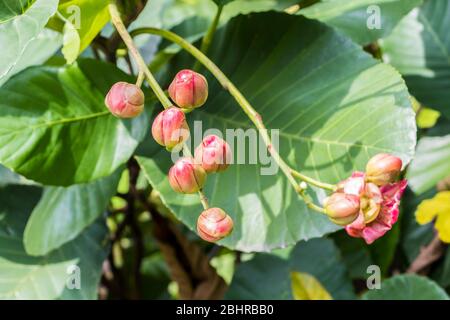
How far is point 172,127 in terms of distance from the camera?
25.5 inches

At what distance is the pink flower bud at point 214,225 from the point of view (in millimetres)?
637

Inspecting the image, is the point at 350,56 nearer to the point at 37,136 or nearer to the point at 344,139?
the point at 344,139

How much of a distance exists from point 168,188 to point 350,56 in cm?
26

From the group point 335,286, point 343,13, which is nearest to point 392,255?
point 335,286

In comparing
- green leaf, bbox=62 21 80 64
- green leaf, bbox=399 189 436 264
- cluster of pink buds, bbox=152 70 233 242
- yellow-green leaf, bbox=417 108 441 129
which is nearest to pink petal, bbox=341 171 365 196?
cluster of pink buds, bbox=152 70 233 242

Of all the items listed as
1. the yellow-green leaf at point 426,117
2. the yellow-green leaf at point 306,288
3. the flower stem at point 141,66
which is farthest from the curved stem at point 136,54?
the yellow-green leaf at point 426,117

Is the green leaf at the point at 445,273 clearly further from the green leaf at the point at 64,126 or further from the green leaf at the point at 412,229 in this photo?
the green leaf at the point at 64,126

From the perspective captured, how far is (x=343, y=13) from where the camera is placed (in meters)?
1.03

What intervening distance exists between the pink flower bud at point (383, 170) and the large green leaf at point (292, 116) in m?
0.14

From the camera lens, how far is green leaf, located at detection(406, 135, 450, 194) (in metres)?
1.14

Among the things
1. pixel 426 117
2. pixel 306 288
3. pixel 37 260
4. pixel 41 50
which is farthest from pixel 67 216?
pixel 426 117

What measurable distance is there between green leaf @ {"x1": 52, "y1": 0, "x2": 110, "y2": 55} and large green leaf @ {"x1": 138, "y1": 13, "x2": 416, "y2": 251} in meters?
0.17

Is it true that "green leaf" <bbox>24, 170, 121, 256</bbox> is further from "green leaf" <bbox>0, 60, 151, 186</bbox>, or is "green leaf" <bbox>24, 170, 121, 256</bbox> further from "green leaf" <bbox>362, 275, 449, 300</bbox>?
"green leaf" <bbox>362, 275, 449, 300</bbox>

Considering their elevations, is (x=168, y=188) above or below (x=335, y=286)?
above
